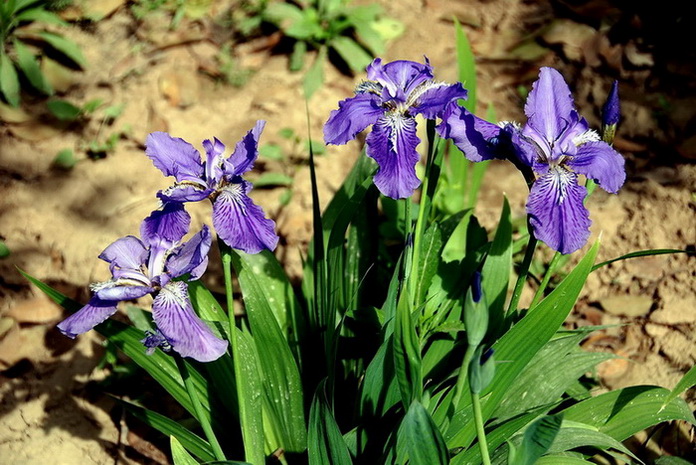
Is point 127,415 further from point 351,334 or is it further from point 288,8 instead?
point 288,8

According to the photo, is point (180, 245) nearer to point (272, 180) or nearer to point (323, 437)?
point (323, 437)

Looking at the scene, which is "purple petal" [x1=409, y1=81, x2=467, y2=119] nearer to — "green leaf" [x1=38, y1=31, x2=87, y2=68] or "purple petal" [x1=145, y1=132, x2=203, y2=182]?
"purple petal" [x1=145, y1=132, x2=203, y2=182]

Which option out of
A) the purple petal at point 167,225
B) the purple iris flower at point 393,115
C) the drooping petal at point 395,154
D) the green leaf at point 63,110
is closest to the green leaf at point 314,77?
the green leaf at point 63,110

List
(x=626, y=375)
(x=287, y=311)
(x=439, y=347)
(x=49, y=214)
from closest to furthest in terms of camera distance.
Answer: (x=439, y=347) < (x=287, y=311) < (x=626, y=375) < (x=49, y=214)

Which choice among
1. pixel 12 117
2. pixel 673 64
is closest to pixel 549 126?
pixel 673 64

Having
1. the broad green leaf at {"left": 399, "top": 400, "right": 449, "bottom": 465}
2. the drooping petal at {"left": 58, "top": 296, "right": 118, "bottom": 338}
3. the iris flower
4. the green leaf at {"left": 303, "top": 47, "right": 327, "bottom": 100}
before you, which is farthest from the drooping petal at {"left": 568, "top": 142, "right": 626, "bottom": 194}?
the green leaf at {"left": 303, "top": 47, "right": 327, "bottom": 100}

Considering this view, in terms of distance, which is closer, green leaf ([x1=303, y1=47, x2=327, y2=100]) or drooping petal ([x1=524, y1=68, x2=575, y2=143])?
drooping petal ([x1=524, y1=68, x2=575, y2=143])

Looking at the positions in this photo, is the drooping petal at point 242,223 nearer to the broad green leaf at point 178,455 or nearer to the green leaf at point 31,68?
the broad green leaf at point 178,455
